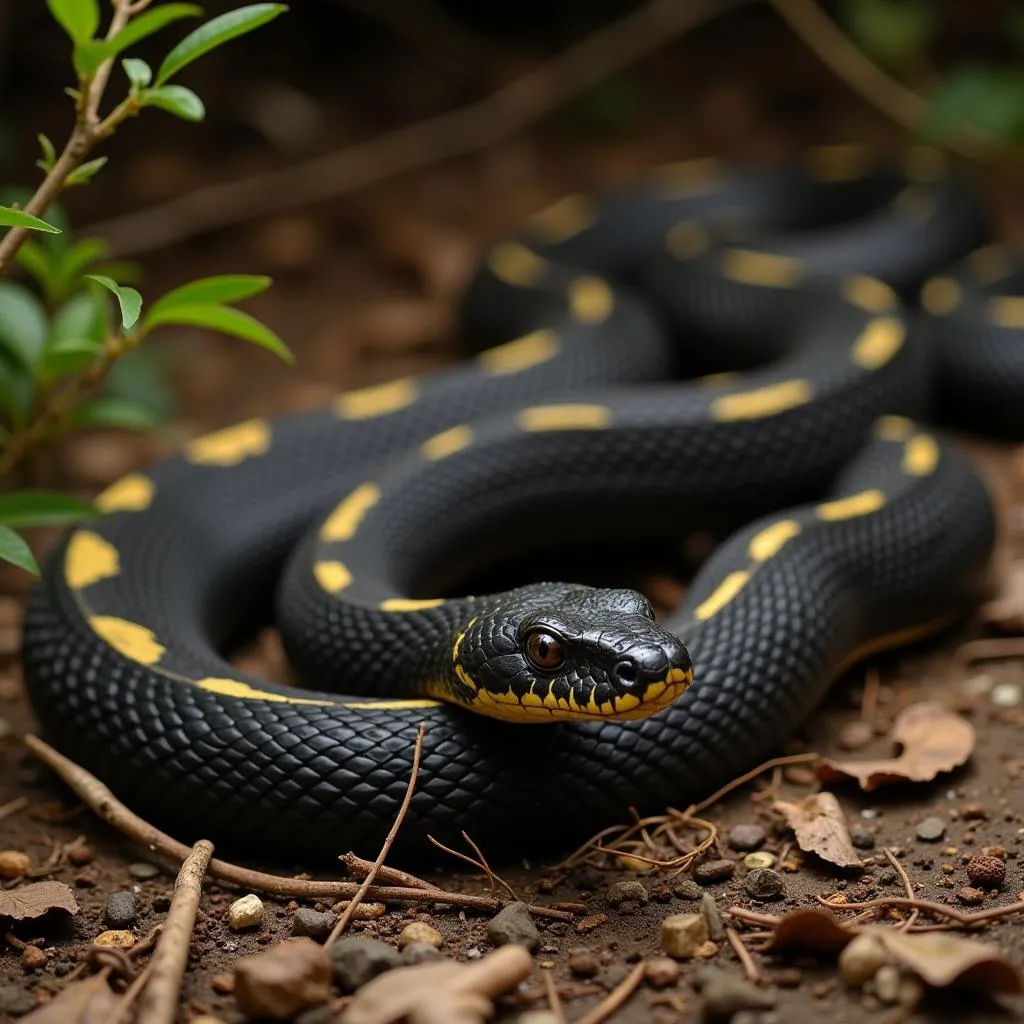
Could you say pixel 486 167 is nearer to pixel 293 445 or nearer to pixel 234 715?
pixel 293 445

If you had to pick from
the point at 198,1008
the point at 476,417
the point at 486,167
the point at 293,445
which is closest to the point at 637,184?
the point at 486,167

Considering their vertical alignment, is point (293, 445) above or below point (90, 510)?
below

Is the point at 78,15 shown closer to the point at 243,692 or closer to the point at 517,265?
the point at 243,692

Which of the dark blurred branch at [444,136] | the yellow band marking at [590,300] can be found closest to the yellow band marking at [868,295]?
the yellow band marking at [590,300]

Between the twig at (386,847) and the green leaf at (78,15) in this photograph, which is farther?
the green leaf at (78,15)

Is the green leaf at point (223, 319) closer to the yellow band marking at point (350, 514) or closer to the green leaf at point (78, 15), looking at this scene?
the green leaf at point (78, 15)

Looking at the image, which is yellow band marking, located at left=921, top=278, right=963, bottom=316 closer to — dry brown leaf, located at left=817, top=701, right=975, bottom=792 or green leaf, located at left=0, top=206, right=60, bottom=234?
dry brown leaf, located at left=817, top=701, right=975, bottom=792

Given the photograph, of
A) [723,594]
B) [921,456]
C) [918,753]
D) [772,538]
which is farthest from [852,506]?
[918,753]
